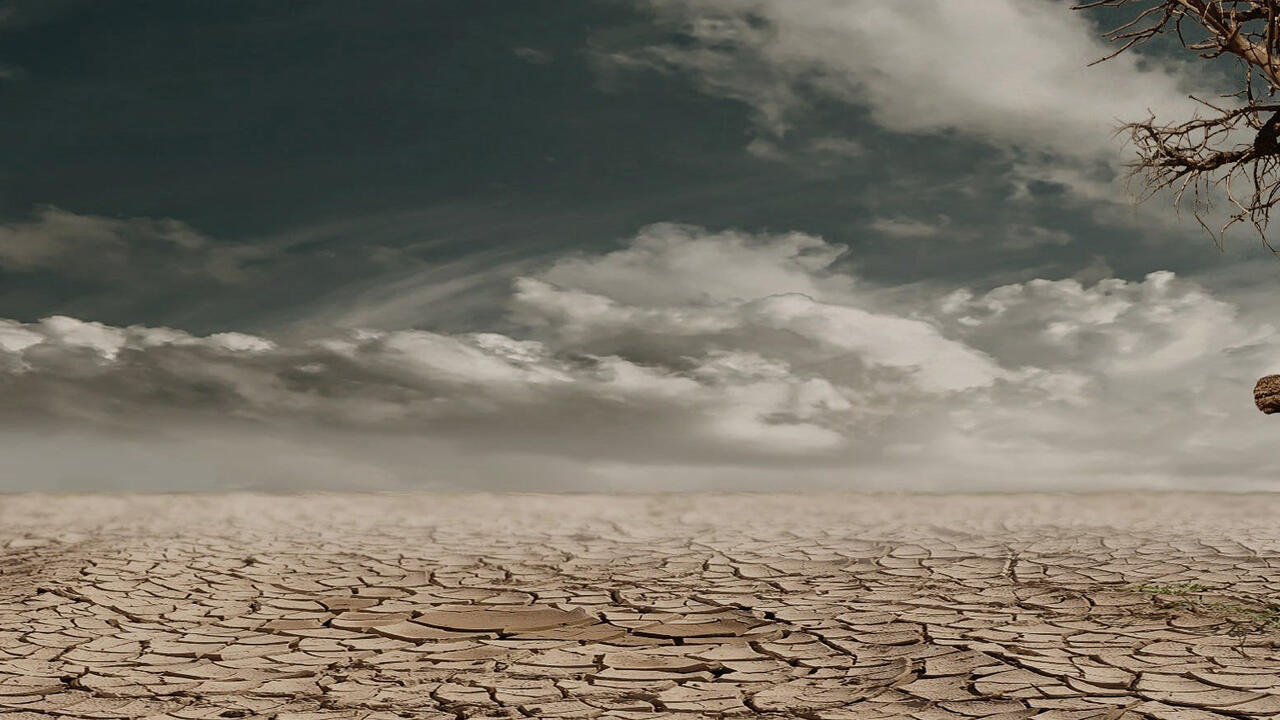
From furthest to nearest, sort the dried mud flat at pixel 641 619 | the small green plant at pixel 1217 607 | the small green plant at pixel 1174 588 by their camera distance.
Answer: the small green plant at pixel 1174 588, the small green plant at pixel 1217 607, the dried mud flat at pixel 641 619

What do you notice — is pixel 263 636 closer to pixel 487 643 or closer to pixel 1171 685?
pixel 487 643

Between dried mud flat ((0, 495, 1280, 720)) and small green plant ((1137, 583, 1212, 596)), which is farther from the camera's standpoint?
small green plant ((1137, 583, 1212, 596))

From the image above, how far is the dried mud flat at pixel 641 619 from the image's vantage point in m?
3.61

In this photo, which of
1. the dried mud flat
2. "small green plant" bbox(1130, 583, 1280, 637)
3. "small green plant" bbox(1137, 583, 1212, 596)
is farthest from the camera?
"small green plant" bbox(1137, 583, 1212, 596)

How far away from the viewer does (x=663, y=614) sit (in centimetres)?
502

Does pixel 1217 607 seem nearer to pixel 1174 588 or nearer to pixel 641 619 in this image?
pixel 1174 588

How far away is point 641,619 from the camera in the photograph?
16.1ft

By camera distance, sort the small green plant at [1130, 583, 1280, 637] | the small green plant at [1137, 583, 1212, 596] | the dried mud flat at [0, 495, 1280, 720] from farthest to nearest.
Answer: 1. the small green plant at [1137, 583, 1212, 596]
2. the small green plant at [1130, 583, 1280, 637]
3. the dried mud flat at [0, 495, 1280, 720]

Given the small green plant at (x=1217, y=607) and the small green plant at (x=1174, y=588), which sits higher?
the small green plant at (x=1174, y=588)

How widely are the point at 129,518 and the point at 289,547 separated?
2.68m

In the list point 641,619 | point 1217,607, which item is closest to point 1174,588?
point 1217,607

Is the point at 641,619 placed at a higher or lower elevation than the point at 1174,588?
lower

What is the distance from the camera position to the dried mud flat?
3.61 metres

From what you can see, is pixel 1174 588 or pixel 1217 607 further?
pixel 1174 588
